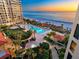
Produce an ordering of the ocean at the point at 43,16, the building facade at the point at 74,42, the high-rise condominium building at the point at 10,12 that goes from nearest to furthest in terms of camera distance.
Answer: the building facade at the point at 74,42
the high-rise condominium building at the point at 10,12
the ocean at the point at 43,16

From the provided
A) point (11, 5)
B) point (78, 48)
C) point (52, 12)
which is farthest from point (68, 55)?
point (52, 12)

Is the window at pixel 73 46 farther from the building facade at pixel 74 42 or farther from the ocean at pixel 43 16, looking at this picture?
the ocean at pixel 43 16

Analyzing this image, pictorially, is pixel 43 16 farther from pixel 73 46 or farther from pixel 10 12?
pixel 73 46

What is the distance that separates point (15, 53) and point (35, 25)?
706 inches

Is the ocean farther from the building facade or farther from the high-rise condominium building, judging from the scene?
the building facade

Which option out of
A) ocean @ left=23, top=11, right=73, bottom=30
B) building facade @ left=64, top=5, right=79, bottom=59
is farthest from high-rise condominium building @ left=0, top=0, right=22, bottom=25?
building facade @ left=64, top=5, right=79, bottom=59

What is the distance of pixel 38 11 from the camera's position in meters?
36.1

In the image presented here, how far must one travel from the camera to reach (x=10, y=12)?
103 ft

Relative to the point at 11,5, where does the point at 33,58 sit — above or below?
below

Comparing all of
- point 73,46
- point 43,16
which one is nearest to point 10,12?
point 43,16

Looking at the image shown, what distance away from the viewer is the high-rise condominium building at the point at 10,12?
29.9 meters

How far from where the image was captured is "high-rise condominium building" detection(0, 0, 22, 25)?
29859 millimetres

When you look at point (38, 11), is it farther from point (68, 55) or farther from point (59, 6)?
point (68, 55)

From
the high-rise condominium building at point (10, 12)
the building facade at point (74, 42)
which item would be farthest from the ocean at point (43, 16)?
the building facade at point (74, 42)
